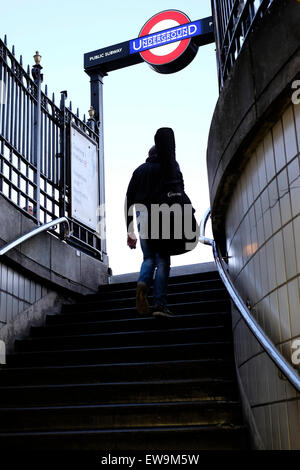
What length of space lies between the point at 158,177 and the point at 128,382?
6.21 feet

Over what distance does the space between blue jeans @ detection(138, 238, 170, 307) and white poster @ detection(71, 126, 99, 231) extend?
307 cm

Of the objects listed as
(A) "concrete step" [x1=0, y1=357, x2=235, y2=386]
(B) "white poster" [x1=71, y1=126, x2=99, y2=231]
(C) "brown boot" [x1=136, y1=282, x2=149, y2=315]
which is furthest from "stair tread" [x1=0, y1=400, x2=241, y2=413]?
(B) "white poster" [x1=71, y1=126, x2=99, y2=231]

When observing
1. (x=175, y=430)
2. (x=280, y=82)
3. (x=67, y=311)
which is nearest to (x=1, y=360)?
(x=67, y=311)

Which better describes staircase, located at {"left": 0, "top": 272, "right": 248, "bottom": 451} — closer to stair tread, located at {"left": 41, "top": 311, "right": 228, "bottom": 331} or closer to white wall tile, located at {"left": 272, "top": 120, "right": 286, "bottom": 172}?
stair tread, located at {"left": 41, "top": 311, "right": 228, "bottom": 331}

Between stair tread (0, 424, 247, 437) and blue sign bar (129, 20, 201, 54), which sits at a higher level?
blue sign bar (129, 20, 201, 54)

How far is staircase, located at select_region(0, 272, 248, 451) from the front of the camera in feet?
12.6

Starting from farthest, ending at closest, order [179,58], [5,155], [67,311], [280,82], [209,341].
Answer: [179,58]
[67,311]
[5,155]
[209,341]
[280,82]

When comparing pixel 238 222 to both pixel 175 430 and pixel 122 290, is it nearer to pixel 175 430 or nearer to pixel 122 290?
pixel 175 430

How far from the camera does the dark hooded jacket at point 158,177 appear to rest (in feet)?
16.8


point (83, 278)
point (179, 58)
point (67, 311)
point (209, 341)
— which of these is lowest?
point (209, 341)

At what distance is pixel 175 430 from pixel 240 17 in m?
2.73

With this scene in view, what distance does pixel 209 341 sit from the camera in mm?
5113

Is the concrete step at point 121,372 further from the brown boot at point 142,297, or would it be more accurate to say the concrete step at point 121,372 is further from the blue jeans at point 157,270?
the blue jeans at point 157,270

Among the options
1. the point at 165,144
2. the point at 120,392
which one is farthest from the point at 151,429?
the point at 165,144
